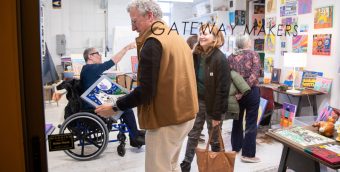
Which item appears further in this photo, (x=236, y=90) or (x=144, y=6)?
(x=236, y=90)

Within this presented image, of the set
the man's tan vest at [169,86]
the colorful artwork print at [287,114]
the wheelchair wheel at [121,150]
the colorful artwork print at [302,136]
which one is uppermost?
the man's tan vest at [169,86]

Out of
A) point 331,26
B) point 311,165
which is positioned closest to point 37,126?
point 311,165

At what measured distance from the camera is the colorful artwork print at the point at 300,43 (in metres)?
4.11

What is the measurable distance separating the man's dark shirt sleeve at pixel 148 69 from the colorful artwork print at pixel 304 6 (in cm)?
316

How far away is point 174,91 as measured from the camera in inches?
63.8

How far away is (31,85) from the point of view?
84cm

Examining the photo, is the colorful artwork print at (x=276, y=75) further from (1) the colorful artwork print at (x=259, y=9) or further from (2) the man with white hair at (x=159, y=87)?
(2) the man with white hair at (x=159, y=87)

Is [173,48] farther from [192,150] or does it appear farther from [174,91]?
[192,150]

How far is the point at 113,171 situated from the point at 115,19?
2579mm

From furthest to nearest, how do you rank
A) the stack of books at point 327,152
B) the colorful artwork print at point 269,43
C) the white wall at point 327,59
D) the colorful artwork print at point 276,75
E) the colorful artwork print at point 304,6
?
the colorful artwork print at point 269,43, the colorful artwork print at point 276,75, the colorful artwork print at point 304,6, the white wall at point 327,59, the stack of books at point 327,152

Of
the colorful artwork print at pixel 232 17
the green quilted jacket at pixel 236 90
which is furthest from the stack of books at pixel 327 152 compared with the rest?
the colorful artwork print at pixel 232 17

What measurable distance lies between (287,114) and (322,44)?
3.21 feet

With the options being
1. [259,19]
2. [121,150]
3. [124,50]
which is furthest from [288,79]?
[124,50]

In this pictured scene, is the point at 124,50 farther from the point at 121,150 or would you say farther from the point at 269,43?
the point at 269,43
